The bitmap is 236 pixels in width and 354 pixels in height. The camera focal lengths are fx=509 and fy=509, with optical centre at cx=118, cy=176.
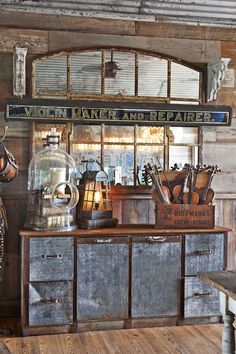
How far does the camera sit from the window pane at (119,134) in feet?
16.3

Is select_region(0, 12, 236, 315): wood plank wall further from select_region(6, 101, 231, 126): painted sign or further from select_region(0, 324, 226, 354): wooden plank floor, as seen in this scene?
select_region(0, 324, 226, 354): wooden plank floor

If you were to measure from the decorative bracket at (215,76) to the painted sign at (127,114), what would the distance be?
0.47 feet

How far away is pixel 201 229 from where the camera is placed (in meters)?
4.59

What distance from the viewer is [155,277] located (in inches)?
175

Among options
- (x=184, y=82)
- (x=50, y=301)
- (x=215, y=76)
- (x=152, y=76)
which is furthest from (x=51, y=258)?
(x=215, y=76)

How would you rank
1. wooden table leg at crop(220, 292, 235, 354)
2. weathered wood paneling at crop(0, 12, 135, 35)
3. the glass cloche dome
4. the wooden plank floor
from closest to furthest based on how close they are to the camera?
wooden table leg at crop(220, 292, 235, 354)
the wooden plank floor
the glass cloche dome
weathered wood paneling at crop(0, 12, 135, 35)

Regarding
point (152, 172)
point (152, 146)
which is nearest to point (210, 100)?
point (152, 146)

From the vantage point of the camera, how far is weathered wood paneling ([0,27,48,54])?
477 cm

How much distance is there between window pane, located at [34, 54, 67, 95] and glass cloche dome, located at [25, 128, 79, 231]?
0.45 m

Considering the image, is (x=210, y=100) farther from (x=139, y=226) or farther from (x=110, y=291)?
(x=110, y=291)

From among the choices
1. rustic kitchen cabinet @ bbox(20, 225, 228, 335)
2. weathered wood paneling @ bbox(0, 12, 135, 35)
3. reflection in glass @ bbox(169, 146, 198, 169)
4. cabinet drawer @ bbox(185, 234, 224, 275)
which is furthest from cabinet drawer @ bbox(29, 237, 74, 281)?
weathered wood paneling @ bbox(0, 12, 135, 35)

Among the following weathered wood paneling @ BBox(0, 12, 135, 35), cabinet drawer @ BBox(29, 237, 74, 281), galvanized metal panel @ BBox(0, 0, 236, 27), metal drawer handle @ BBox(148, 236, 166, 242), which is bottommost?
cabinet drawer @ BBox(29, 237, 74, 281)

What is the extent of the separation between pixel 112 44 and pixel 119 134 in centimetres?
88

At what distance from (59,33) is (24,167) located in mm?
1325
